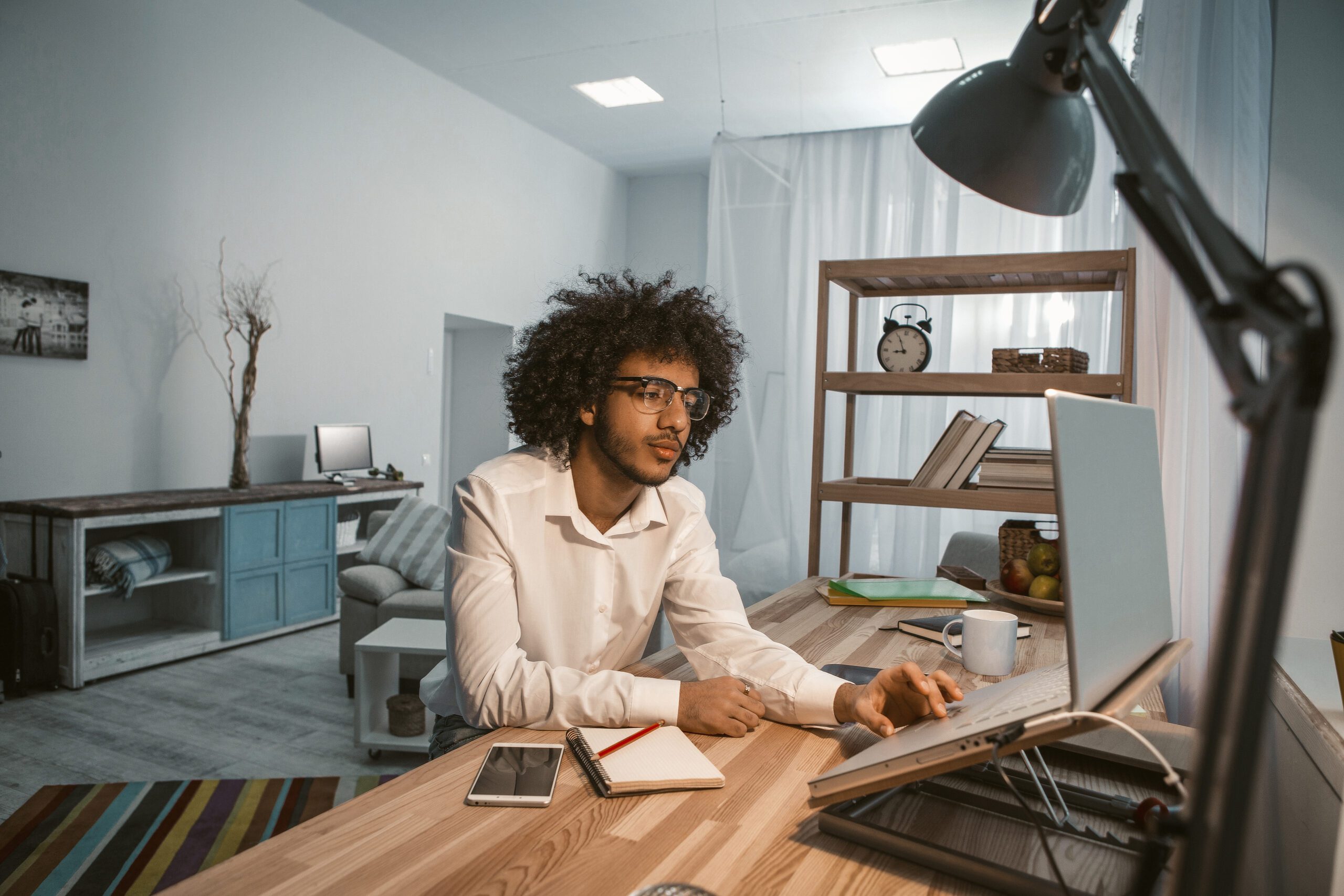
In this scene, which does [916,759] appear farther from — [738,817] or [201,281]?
[201,281]

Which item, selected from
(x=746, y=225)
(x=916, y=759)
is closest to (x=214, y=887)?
(x=916, y=759)

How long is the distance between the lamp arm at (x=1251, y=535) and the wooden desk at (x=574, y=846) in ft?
1.74

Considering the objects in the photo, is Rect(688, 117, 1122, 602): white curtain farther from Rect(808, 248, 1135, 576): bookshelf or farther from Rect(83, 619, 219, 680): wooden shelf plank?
Rect(83, 619, 219, 680): wooden shelf plank

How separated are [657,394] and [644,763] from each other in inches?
26.7

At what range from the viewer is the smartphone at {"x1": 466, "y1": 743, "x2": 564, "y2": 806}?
3.00 feet

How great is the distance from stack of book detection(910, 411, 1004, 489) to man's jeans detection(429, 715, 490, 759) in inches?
61.6

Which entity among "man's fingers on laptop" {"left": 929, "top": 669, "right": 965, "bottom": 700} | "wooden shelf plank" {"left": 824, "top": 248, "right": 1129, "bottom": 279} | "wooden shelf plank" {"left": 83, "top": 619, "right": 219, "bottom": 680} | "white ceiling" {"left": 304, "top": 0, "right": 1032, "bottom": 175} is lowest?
"wooden shelf plank" {"left": 83, "top": 619, "right": 219, "bottom": 680}

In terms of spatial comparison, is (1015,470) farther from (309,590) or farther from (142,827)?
(309,590)

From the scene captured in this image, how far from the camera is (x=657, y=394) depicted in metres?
1.50

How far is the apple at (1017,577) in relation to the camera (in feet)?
6.72

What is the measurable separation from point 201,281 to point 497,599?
3.74m

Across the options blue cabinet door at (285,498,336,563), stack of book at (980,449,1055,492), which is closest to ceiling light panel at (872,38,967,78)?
stack of book at (980,449,1055,492)

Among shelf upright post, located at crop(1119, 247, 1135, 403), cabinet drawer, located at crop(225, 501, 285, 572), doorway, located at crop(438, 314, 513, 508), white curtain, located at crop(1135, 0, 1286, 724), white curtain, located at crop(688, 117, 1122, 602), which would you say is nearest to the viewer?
white curtain, located at crop(1135, 0, 1286, 724)

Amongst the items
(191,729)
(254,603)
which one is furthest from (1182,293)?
(254,603)
